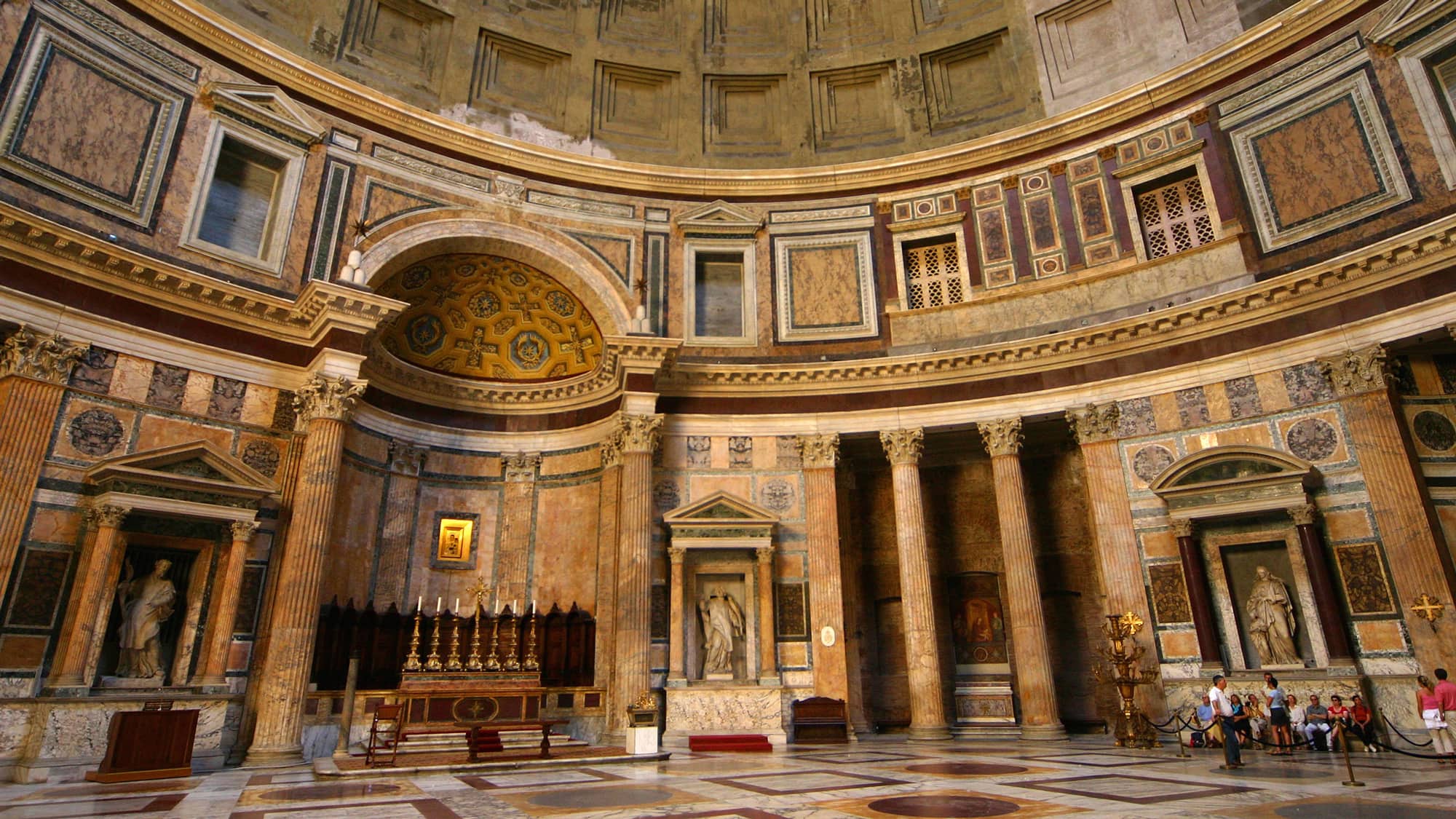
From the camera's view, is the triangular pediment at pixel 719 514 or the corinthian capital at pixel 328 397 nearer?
the corinthian capital at pixel 328 397

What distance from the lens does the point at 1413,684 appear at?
13.2 meters

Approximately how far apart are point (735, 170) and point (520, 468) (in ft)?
31.8

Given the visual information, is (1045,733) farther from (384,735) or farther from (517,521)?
(517,521)

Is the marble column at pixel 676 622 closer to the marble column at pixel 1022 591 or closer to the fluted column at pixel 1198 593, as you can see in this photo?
the marble column at pixel 1022 591

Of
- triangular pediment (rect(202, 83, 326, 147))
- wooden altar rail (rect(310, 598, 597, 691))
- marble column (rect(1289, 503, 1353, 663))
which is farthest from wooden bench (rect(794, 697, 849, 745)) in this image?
triangular pediment (rect(202, 83, 326, 147))

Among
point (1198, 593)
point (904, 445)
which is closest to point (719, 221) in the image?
point (904, 445)

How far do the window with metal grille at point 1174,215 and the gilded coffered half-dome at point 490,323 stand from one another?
13.3m

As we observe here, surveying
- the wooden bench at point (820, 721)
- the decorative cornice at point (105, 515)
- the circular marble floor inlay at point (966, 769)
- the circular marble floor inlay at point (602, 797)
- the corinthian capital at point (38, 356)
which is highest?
the corinthian capital at point (38, 356)

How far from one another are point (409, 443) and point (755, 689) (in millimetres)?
9978

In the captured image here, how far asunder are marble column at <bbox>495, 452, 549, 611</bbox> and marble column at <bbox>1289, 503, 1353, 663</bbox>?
16.0 meters

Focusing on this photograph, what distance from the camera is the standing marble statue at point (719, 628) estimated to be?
17.5 meters

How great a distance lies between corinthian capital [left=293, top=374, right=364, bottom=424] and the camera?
49.2ft

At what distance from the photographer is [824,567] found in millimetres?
18016

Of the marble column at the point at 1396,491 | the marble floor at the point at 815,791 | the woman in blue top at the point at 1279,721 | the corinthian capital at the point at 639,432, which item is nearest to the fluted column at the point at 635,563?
the corinthian capital at the point at 639,432
